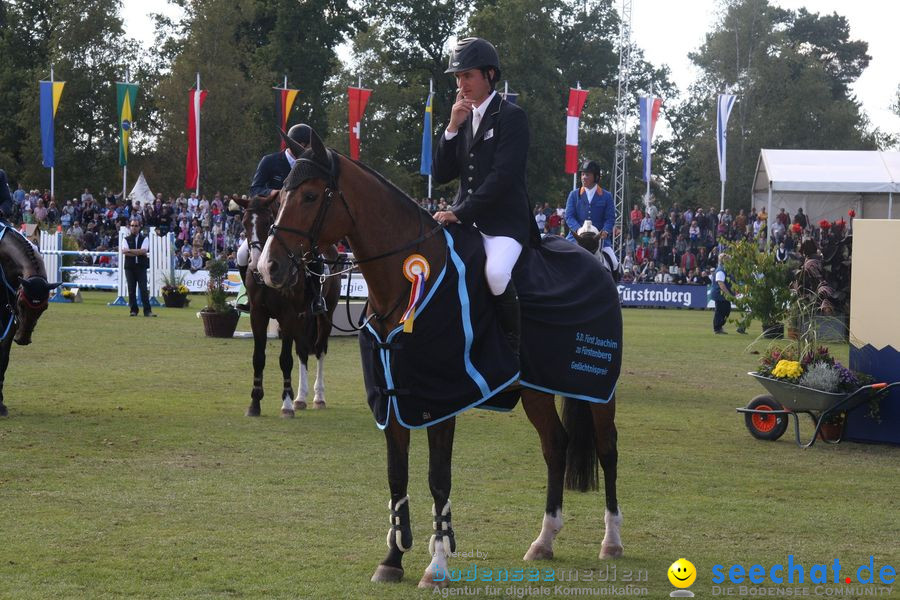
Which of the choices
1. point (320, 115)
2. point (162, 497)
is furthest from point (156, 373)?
point (320, 115)

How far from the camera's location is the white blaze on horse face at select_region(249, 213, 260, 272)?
33.3 feet

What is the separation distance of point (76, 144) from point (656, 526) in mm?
55368

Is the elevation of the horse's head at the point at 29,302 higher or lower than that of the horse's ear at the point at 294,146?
lower

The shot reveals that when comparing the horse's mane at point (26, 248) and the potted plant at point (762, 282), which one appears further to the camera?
the potted plant at point (762, 282)

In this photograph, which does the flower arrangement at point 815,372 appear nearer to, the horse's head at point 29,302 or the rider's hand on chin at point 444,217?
the rider's hand on chin at point 444,217

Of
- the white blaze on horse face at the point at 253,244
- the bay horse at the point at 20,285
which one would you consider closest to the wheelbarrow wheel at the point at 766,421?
the white blaze on horse face at the point at 253,244

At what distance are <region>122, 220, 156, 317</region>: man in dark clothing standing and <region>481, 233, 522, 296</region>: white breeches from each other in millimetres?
20152

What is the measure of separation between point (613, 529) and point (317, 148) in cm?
270

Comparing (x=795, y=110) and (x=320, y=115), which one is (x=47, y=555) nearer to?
(x=320, y=115)

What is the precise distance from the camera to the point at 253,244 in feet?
33.7

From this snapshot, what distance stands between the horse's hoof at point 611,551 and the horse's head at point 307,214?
2.29m

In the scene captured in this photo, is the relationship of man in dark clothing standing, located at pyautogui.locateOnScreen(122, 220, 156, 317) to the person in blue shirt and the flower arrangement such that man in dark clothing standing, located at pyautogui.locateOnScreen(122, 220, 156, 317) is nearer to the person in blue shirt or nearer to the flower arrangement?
the person in blue shirt

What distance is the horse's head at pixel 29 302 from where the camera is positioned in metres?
10.6

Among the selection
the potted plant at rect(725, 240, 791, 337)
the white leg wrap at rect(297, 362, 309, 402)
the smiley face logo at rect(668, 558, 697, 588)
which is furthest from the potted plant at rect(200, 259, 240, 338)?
the smiley face logo at rect(668, 558, 697, 588)
